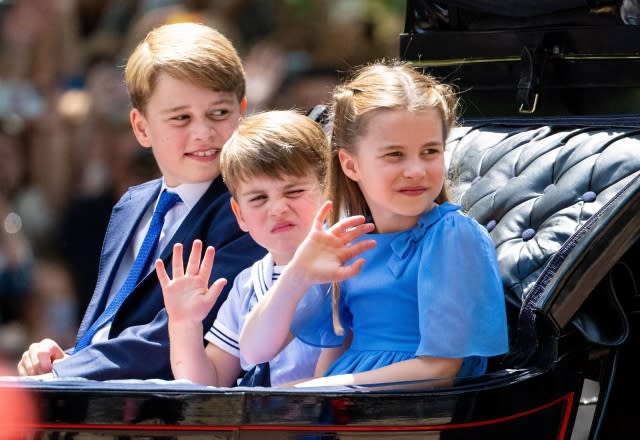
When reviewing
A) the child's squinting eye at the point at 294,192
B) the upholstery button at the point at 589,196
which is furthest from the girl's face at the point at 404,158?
the upholstery button at the point at 589,196

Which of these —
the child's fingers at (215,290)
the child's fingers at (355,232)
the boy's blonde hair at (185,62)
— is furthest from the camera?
the boy's blonde hair at (185,62)

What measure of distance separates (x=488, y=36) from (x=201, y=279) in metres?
1.11

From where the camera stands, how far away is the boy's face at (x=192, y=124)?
2.58 m

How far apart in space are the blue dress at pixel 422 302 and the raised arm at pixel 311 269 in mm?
87

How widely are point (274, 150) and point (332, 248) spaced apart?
33 centimetres

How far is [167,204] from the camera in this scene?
8.80 ft

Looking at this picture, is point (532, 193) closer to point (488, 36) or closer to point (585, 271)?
point (585, 271)

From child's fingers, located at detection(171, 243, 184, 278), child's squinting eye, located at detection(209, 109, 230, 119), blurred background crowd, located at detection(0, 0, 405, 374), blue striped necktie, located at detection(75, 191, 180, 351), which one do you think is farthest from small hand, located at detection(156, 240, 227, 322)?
blurred background crowd, located at detection(0, 0, 405, 374)

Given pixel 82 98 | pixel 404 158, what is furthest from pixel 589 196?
pixel 82 98

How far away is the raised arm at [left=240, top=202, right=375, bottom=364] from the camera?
2.04 m

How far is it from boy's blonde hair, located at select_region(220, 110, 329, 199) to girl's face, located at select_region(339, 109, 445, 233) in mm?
191

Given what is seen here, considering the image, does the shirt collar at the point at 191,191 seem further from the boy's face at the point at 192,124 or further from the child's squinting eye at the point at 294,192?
the child's squinting eye at the point at 294,192

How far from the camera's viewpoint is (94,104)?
463cm

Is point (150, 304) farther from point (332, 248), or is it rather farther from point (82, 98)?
point (82, 98)
